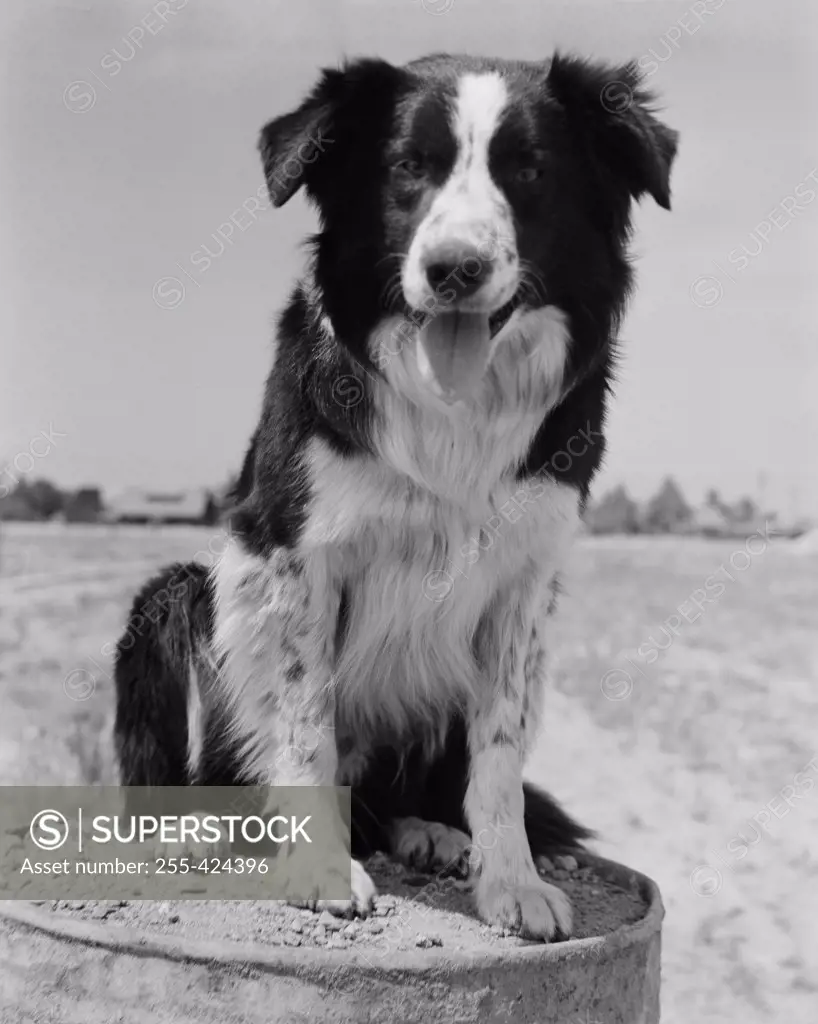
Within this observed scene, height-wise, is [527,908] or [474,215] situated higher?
[474,215]

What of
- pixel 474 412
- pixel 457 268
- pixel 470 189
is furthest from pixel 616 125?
pixel 474 412

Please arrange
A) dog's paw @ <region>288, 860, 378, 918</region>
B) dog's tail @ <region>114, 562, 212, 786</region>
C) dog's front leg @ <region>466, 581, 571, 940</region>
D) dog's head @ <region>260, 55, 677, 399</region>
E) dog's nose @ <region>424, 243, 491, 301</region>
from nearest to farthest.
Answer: dog's nose @ <region>424, 243, 491, 301</region> → dog's head @ <region>260, 55, 677, 399</region> → dog's paw @ <region>288, 860, 378, 918</region> → dog's front leg @ <region>466, 581, 571, 940</region> → dog's tail @ <region>114, 562, 212, 786</region>

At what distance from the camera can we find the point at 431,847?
2.98m

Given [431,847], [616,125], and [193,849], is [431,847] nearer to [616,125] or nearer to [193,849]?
[193,849]

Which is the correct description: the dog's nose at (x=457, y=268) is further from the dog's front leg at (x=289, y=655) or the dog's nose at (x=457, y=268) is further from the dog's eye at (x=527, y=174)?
the dog's front leg at (x=289, y=655)

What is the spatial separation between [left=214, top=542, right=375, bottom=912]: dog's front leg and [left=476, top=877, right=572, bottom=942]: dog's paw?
28 centimetres

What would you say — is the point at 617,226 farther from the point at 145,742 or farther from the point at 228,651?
the point at 145,742

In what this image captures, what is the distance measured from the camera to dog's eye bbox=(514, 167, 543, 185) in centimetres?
249

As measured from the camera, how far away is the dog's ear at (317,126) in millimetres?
2621

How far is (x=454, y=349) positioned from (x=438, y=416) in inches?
8.7

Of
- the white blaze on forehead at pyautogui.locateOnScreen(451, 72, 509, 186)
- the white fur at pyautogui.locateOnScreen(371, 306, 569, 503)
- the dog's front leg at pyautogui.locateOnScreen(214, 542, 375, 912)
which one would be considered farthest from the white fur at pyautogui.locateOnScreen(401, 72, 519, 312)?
the dog's front leg at pyautogui.locateOnScreen(214, 542, 375, 912)

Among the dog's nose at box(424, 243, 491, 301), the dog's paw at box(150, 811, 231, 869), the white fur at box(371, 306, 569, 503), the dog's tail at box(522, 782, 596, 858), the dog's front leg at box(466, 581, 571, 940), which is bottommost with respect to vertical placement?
the dog's tail at box(522, 782, 596, 858)

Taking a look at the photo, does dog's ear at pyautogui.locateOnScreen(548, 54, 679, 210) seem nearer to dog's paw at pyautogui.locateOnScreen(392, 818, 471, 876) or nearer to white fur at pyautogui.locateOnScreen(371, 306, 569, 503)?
white fur at pyautogui.locateOnScreen(371, 306, 569, 503)

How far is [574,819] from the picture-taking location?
11.0 feet
